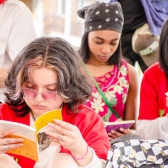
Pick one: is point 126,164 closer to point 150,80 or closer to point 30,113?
point 30,113

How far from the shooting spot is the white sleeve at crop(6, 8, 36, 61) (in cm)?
205

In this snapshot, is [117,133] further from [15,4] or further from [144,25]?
[144,25]

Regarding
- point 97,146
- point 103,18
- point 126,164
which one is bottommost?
point 126,164

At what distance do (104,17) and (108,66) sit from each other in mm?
310

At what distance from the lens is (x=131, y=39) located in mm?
2779

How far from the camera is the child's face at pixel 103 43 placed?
2.20 meters

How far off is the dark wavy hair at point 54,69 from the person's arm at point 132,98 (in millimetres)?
736

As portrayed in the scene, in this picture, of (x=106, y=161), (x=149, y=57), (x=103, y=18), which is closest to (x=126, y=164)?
(x=106, y=161)

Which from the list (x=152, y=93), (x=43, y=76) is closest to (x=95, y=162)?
(x=43, y=76)

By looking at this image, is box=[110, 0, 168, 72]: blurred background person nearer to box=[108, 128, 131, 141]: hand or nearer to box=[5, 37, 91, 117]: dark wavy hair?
box=[108, 128, 131, 141]: hand

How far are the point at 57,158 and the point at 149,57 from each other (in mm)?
1534

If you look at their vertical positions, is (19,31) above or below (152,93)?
above

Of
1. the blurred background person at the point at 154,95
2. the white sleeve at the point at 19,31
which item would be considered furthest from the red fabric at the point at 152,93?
the white sleeve at the point at 19,31

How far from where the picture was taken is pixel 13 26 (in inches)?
81.1
